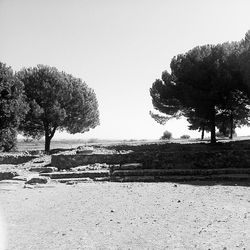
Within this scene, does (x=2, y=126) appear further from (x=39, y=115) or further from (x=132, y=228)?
(x=132, y=228)

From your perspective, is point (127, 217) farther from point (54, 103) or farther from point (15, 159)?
point (54, 103)

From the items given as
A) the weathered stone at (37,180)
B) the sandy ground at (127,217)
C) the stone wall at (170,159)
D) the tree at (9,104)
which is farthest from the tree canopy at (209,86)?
the weathered stone at (37,180)

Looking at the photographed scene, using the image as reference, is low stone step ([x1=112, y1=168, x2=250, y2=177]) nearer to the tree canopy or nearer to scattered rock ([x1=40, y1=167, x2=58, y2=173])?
scattered rock ([x1=40, y1=167, x2=58, y2=173])

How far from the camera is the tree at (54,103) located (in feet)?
134

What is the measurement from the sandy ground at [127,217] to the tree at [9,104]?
588 inches

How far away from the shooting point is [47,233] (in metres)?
8.56

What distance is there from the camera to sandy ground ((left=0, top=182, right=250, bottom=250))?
7.78 metres

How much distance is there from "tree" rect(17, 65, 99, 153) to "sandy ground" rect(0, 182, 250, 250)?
2520cm

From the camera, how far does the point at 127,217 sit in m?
10.2

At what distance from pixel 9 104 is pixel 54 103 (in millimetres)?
11295

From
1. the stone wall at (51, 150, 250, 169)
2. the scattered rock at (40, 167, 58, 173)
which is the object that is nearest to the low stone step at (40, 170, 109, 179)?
the scattered rock at (40, 167, 58, 173)

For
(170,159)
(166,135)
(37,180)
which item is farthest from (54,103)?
(166,135)

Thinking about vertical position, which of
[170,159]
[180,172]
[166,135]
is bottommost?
[180,172]

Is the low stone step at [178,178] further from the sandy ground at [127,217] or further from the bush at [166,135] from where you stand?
the bush at [166,135]
